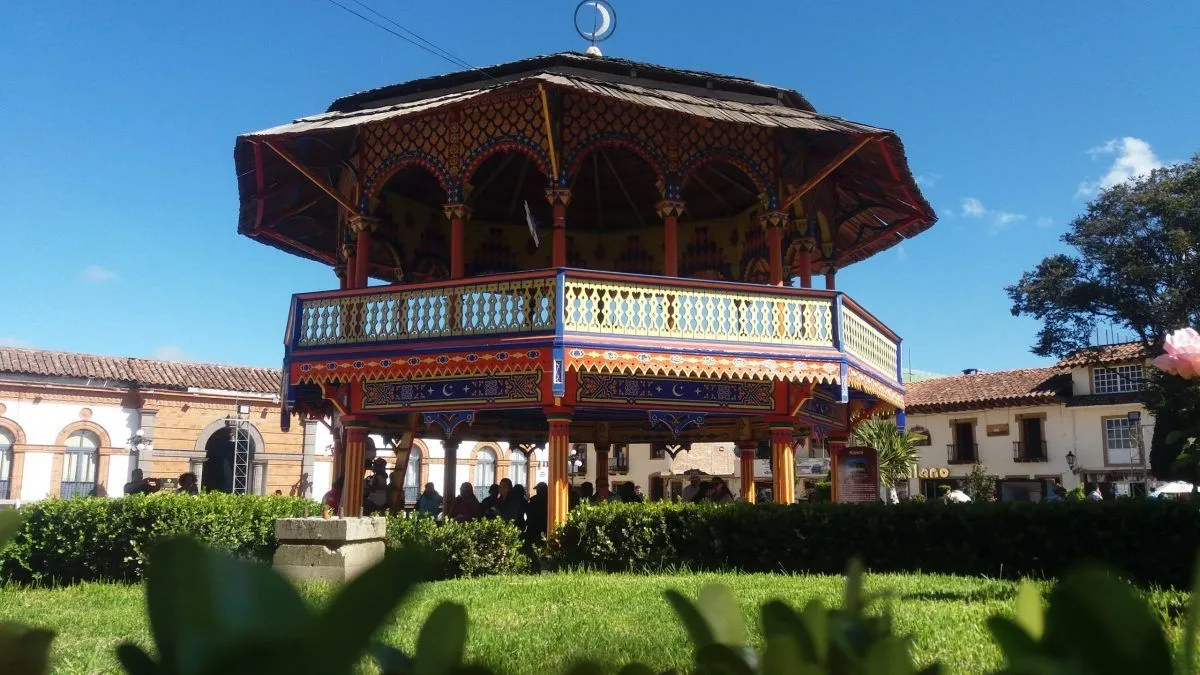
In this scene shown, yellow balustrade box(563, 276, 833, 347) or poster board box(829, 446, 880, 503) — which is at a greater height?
yellow balustrade box(563, 276, 833, 347)

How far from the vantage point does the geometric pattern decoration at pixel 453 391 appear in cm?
1225

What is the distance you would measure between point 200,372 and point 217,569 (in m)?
29.7

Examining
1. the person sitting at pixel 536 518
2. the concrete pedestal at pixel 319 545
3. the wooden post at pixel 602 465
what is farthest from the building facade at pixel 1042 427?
the concrete pedestal at pixel 319 545

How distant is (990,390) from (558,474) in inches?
1174

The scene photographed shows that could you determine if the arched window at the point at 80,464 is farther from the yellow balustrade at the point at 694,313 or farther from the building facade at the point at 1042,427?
the building facade at the point at 1042,427

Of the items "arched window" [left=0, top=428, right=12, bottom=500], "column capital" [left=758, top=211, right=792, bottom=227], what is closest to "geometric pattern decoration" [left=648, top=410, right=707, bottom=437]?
"column capital" [left=758, top=211, right=792, bottom=227]

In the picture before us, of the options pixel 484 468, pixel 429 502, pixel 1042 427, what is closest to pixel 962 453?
pixel 1042 427

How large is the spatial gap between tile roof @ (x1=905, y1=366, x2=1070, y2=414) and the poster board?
23700mm

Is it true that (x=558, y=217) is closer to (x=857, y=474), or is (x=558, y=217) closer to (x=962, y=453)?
(x=857, y=474)

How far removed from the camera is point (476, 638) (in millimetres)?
5715

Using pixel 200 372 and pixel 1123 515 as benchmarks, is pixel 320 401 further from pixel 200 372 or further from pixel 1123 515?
pixel 200 372

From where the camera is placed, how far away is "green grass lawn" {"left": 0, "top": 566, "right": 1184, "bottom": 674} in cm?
484

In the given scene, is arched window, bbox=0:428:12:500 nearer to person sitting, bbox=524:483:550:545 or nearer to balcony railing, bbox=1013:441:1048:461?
person sitting, bbox=524:483:550:545

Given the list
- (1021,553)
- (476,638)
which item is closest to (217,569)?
(476,638)
